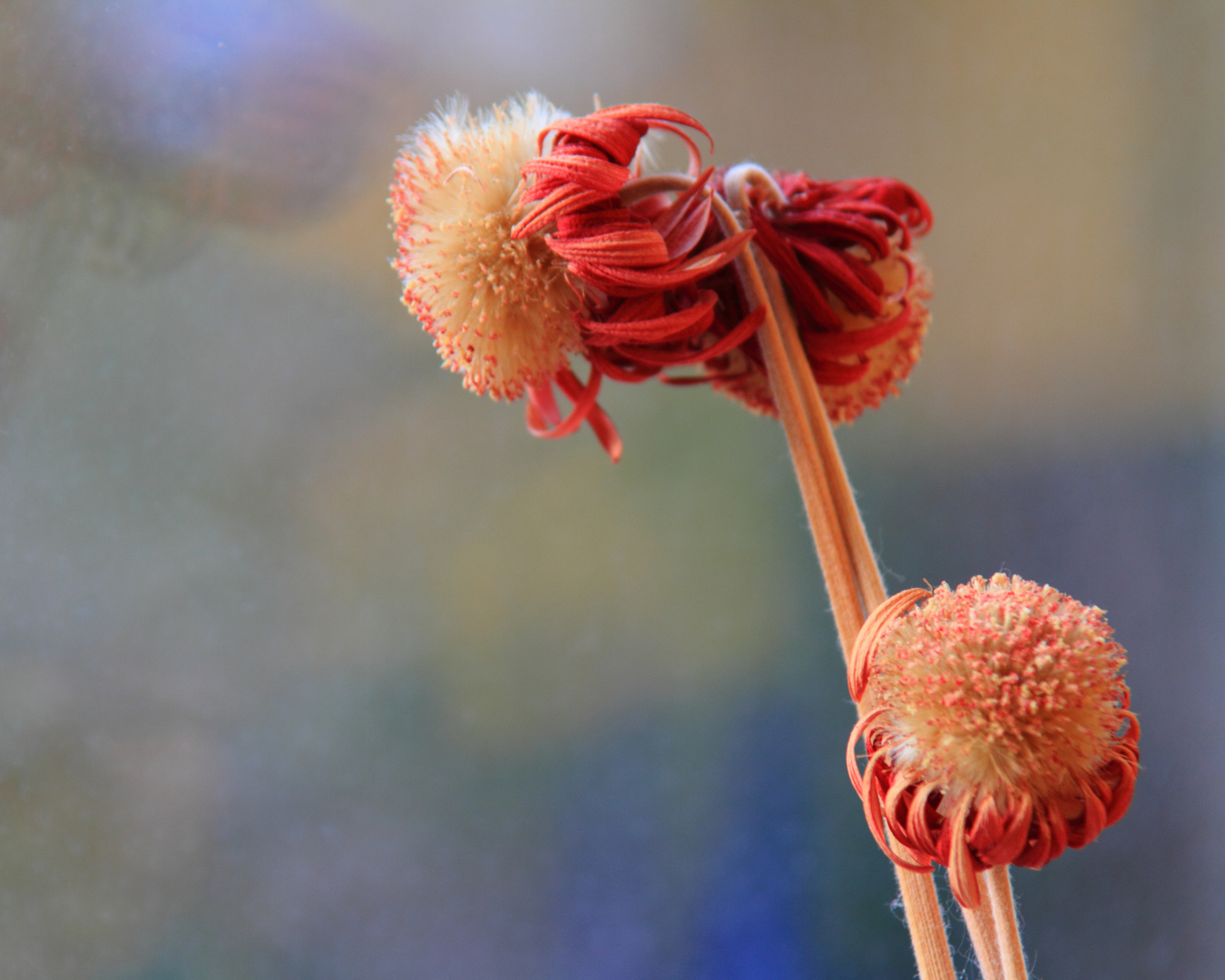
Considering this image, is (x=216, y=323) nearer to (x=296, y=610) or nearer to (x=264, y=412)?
(x=264, y=412)

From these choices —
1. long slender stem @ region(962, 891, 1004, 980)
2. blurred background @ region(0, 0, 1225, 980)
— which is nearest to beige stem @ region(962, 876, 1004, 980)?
long slender stem @ region(962, 891, 1004, 980)

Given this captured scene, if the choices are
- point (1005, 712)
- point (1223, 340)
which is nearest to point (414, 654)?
point (1005, 712)

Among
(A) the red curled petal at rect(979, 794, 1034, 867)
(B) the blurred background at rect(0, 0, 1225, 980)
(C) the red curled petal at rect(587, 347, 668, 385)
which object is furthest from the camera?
(B) the blurred background at rect(0, 0, 1225, 980)

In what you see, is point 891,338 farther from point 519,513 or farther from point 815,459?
point 519,513

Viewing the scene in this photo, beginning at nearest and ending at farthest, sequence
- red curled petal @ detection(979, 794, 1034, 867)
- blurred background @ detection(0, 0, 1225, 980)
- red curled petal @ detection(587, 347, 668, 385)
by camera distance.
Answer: red curled petal @ detection(979, 794, 1034, 867) → red curled petal @ detection(587, 347, 668, 385) → blurred background @ detection(0, 0, 1225, 980)

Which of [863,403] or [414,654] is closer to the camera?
[863,403]

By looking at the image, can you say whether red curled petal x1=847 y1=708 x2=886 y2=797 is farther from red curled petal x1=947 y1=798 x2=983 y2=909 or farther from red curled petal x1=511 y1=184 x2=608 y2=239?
red curled petal x1=511 y1=184 x2=608 y2=239

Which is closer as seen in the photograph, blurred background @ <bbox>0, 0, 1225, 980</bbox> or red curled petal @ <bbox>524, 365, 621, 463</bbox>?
red curled petal @ <bbox>524, 365, 621, 463</bbox>
